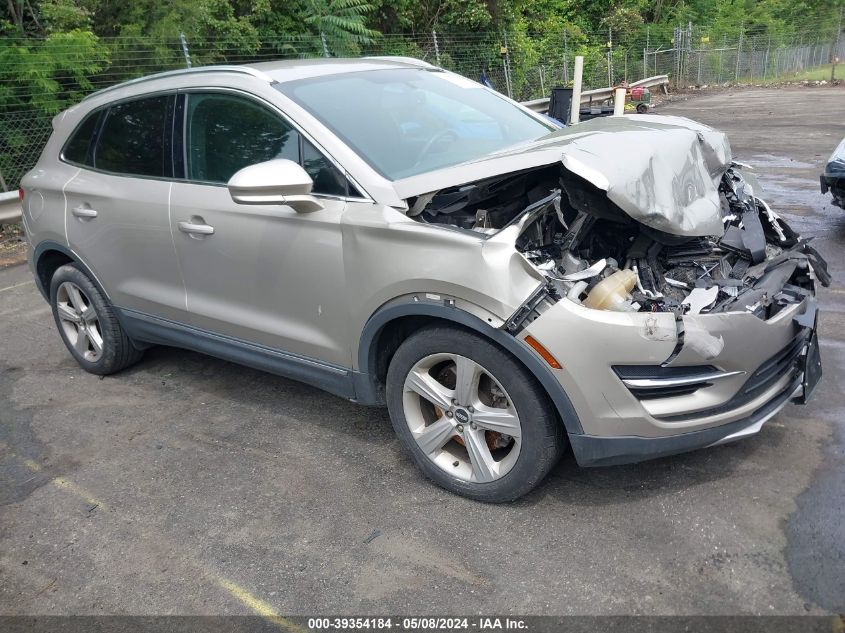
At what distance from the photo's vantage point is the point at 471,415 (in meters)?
3.06

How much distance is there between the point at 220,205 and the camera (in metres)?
3.68

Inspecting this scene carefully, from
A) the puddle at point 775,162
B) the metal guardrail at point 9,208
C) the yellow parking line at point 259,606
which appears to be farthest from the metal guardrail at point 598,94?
the yellow parking line at point 259,606

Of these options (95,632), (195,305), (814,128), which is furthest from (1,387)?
(814,128)

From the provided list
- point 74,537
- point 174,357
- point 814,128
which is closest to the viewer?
point 74,537

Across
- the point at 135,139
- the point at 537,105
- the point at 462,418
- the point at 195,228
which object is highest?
the point at 135,139

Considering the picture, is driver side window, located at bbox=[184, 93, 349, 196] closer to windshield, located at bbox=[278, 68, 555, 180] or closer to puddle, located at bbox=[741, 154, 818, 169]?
windshield, located at bbox=[278, 68, 555, 180]

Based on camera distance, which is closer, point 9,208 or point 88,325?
point 88,325

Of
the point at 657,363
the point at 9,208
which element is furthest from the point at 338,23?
the point at 657,363

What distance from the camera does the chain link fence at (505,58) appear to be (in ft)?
31.9

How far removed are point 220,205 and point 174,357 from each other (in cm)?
183

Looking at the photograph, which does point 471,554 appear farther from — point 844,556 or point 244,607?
point 844,556

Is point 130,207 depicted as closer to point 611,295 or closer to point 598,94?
point 611,295

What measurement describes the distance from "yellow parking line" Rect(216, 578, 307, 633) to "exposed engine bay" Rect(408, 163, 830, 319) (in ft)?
5.27

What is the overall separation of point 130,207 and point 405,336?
1.91 meters
